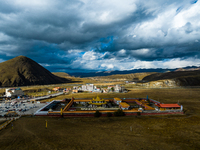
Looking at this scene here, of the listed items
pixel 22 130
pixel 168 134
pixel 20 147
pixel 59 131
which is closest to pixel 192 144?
pixel 168 134

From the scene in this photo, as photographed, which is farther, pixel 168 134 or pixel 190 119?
pixel 190 119

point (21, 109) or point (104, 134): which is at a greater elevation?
point (21, 109)

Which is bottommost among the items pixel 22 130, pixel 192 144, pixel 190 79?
pixel 192 144

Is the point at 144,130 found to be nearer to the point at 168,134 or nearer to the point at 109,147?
the point at 168,134

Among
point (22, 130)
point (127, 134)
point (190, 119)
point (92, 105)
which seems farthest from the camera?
point (92, 105)

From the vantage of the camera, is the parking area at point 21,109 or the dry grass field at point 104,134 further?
the parking area at point 21,109

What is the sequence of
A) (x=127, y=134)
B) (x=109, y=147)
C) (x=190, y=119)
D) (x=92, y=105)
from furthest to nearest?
(x=92, y=105)
(x=190, y=119)
(x=127, y=134)
(x=109, y=147)

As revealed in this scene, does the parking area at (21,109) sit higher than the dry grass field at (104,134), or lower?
higher

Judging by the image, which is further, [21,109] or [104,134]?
[21,109]
